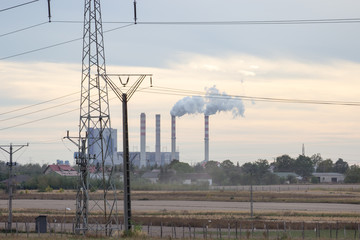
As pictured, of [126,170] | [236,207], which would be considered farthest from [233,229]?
[236,207]

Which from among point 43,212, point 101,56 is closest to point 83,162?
point 101,56

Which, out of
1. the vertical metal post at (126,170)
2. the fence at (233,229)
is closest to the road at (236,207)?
the fence at (233,229)

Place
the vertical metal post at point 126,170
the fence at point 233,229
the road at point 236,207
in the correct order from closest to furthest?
the vertical metal post at point 126,170, the fence at point 233,229, the road at point 236,207

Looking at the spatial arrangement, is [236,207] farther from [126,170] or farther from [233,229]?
[126,170]

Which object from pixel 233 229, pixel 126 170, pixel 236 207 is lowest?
pixel 233 229

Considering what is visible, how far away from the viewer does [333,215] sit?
279ft

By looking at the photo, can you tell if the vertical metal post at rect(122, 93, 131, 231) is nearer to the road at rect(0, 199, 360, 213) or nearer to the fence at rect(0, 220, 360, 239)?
the fence at rect(0, 220, 360, 239)

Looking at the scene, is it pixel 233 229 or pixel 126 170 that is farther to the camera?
pixel 233 229

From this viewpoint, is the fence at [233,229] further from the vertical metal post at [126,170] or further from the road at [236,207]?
the road at [236,207]

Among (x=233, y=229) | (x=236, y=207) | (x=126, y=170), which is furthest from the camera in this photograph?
(x=236, y=207)

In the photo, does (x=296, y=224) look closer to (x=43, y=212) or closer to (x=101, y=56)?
(x=101, y=56)

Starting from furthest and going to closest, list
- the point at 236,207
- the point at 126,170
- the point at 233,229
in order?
1. the point at 236,207
2. the point at 233,229
3. the point at 126,170

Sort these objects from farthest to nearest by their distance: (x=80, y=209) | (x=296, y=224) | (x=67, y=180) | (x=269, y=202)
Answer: (x=67, y=180) < (x=269, y=202) < (x=296, y=224) < (x=80, y=209)

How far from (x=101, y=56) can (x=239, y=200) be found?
237 feet
